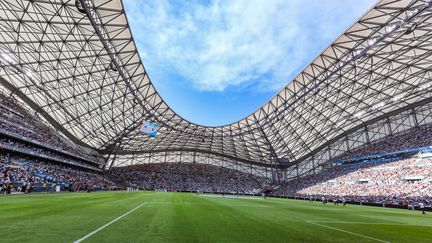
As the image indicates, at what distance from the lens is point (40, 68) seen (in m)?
31.5

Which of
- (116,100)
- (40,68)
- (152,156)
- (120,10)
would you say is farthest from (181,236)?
(152,156)

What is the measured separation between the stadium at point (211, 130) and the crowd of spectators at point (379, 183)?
0.90ft

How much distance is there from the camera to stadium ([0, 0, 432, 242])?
35.6ft

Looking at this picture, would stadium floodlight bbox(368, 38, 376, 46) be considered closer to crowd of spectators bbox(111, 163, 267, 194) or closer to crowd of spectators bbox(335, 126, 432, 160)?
crowd of spectators bbox(335, 126, 432, 160)

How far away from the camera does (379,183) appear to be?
37.6 meters

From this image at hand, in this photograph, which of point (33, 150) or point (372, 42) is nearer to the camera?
point (372, 42)

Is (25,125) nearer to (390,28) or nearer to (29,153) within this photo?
(29,153)

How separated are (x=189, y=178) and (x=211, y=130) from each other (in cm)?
2658

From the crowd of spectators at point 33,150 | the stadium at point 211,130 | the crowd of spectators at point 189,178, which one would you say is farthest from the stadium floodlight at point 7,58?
the crowd of spectators at point 189,178

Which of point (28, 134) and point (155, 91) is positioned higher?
point (155, 91)

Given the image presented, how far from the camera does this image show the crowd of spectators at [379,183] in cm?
3054

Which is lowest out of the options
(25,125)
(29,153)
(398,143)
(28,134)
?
(29,153)

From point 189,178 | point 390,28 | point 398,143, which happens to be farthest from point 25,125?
point 398,143

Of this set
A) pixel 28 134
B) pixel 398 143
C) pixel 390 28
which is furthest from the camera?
pixel 398 143
